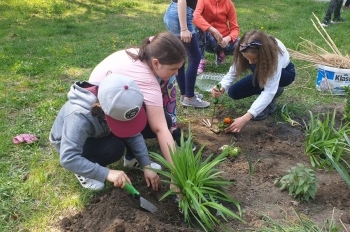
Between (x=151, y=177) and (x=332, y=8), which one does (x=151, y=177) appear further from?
(x=332, y=8)

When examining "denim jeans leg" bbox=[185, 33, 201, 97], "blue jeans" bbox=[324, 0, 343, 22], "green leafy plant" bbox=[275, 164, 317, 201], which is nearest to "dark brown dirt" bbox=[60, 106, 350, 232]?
"green leafy plant" bbox=[275, 164, 317, 201]

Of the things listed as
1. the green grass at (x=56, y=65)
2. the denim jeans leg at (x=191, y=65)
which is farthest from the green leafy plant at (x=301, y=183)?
the denim jeans leg at (x=191, y=65)

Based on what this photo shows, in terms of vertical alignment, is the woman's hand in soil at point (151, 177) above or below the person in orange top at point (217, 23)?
below

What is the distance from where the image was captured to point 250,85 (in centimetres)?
406

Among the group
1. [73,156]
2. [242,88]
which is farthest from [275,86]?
[73,156]

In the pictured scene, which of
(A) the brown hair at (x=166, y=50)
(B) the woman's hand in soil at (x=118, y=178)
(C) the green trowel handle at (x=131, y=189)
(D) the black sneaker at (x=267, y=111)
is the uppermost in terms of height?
(A) the brown hair at (x=166, y=50)

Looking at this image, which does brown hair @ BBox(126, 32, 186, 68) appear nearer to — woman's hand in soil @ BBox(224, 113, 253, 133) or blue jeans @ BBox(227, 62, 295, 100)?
woman's hand in soil @ BBox(224, 113, 253, 133)

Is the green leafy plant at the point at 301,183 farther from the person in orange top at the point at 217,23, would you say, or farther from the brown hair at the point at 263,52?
the person in orange top at the point at 217,23

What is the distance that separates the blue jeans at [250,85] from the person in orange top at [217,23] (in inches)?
32.1

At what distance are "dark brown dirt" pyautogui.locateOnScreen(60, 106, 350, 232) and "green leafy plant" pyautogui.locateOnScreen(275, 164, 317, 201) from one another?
53 millimetres

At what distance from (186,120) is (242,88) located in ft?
2.08

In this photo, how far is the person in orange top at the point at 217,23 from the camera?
4.64 metres

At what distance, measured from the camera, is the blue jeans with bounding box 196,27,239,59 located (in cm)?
521

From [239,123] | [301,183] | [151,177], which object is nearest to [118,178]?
[151,177]
